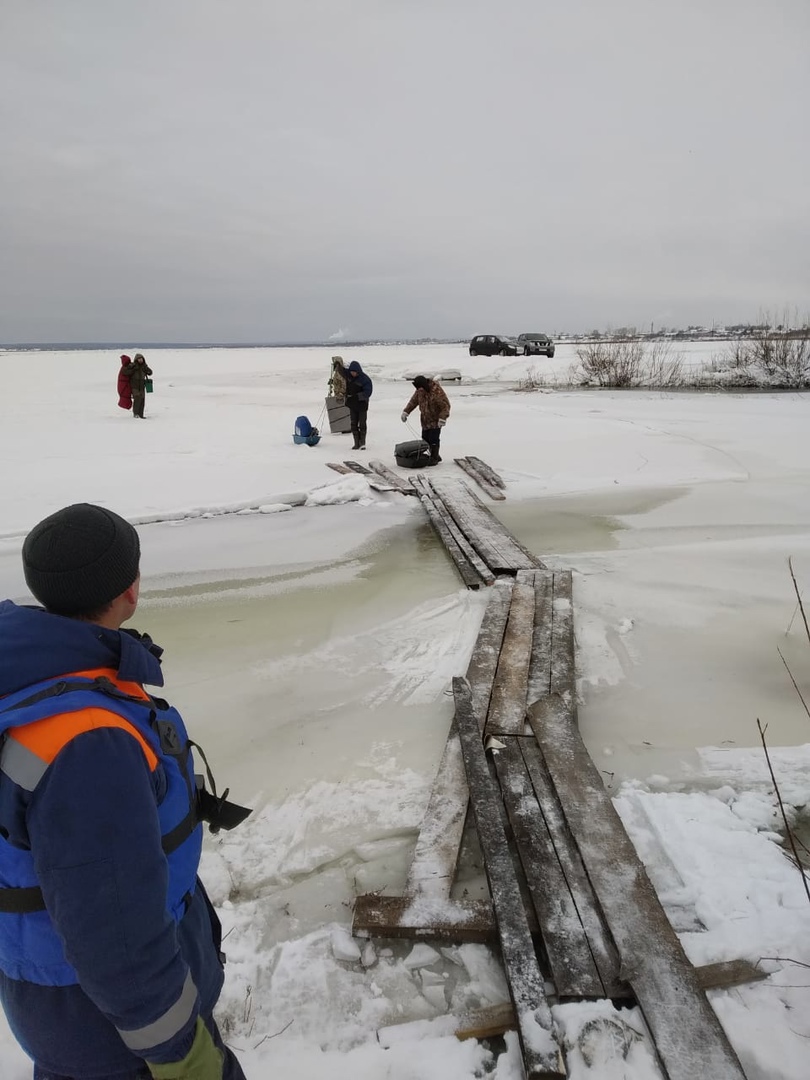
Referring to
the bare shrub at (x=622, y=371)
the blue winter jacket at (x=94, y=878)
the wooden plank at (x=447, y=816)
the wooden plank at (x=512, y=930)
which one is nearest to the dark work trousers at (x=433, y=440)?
the wooden plank at (x=447, y=816)

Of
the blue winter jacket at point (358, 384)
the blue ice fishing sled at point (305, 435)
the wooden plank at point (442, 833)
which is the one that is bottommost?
the wooden plank at point (442, 833)

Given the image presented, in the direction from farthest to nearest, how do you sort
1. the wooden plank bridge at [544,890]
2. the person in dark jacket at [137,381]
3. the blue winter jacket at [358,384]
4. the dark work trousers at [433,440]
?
1. the person in dark jacket at [137,381]
2. the blue winter jacket at [358,384]
3. the dark work trousers at [433,440]
4. the wooden plank bridge at [544,890]

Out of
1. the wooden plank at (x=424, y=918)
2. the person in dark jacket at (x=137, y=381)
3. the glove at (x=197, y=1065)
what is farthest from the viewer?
the person in dark jacket at (x=137, y=381)

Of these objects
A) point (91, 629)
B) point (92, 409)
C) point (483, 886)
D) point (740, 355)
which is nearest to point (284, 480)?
point (483, 886)

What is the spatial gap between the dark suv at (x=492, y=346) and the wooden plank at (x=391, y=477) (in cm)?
3032

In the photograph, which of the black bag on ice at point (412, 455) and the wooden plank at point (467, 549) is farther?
the black bag on ice at point (412, 455)

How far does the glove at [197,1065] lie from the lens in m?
1.19

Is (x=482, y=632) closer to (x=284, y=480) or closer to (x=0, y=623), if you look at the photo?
(x=0, y=623)

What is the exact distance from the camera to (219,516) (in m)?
8.19

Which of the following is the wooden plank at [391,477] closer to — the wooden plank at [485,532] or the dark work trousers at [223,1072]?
the wooden plank at [485,532]

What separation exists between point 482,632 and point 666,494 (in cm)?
559

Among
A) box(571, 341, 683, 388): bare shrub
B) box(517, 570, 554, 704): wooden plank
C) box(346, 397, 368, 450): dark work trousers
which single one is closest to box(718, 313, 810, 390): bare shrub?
box(571, 341, 683, 388): bare shrub

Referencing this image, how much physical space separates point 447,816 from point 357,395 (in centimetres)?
968

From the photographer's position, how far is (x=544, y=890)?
8.22 ft
